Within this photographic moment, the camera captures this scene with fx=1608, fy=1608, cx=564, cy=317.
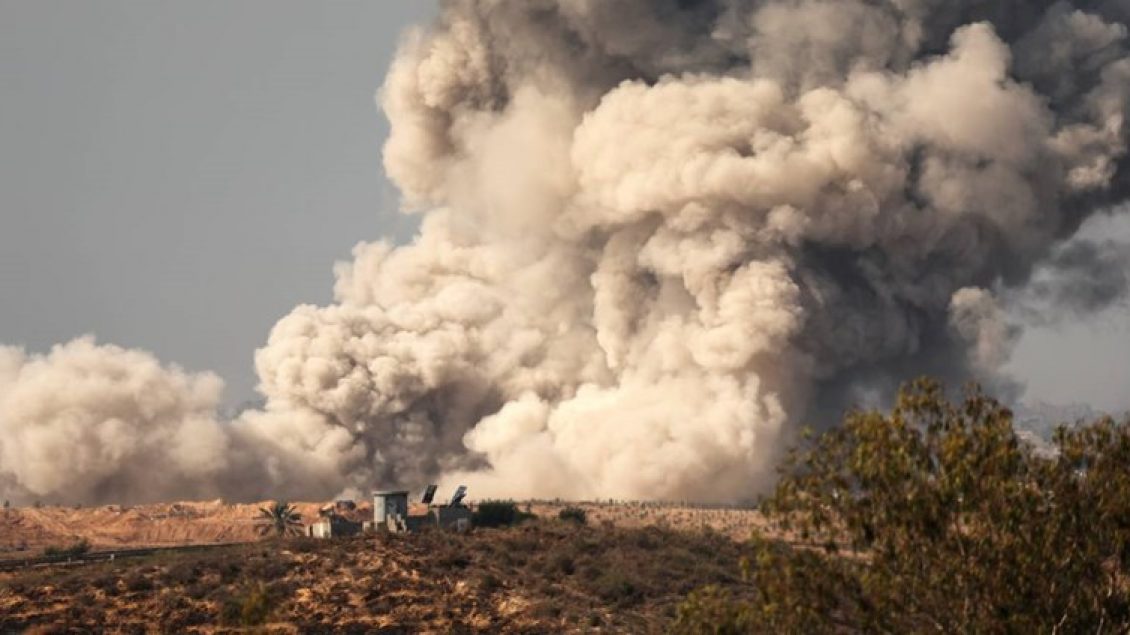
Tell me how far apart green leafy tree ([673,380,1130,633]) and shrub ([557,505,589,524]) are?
44383 mm

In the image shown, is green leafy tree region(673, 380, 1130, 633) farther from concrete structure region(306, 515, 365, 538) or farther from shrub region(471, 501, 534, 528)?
shrub region(471, 501, 534, 528)

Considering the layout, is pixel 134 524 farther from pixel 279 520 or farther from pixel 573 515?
pixel 573 515

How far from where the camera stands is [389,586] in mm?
52875

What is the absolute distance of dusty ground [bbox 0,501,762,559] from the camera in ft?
267

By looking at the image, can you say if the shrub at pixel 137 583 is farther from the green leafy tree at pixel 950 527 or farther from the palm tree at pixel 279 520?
the green leafy tree at pixel 950 527

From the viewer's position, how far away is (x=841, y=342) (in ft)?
288

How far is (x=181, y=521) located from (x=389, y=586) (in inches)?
1447

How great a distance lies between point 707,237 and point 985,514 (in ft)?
199

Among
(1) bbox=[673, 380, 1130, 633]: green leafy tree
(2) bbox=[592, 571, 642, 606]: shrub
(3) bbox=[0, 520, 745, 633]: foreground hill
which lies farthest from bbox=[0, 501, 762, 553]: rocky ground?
(1) bbox=[673, 380, 1130, 633]: green leafy tree

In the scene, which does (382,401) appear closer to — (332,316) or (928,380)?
(332,316)

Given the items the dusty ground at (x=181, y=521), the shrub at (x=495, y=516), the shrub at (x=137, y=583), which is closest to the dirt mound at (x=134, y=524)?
the dusty ground at (x=181, y=521)

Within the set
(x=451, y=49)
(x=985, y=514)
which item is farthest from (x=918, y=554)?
(x=451, y=49)

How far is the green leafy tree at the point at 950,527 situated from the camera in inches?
1064

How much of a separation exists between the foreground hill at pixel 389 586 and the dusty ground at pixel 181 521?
63.6 feet
